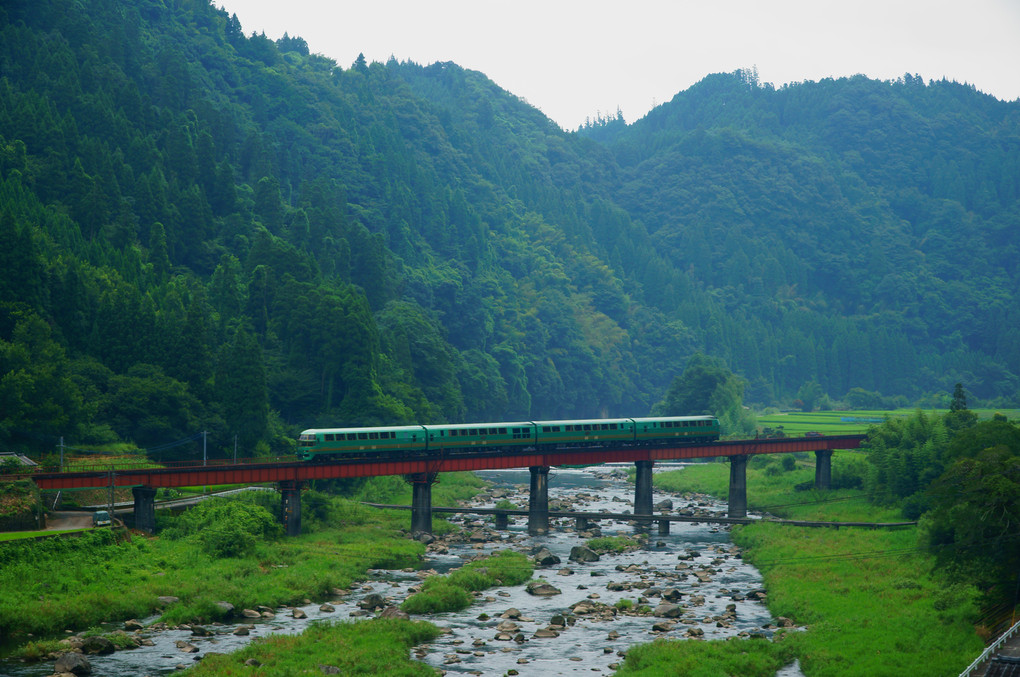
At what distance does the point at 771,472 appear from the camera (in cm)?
12294

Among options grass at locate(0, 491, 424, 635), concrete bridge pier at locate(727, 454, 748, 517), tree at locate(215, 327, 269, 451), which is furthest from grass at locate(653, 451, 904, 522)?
tree at locate(215, 327, 269, 451)

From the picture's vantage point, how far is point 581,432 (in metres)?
93.2

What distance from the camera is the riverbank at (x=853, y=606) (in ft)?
155

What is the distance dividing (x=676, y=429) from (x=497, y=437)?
850 inches

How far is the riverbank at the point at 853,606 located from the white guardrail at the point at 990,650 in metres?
1.89

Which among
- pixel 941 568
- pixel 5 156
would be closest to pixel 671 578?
pixel 941 568

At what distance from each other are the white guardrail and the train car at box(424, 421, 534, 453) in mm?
47114

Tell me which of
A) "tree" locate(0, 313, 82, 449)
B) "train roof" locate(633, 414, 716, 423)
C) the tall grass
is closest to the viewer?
the tall grass

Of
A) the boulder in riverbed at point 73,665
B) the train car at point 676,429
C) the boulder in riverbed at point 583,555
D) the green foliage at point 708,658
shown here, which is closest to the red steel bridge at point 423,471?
the train car at point 676,429

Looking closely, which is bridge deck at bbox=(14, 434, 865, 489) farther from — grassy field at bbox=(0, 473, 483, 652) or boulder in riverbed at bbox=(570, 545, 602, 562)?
boulder in riverbed at bbox=(570, 545, 602, 562)

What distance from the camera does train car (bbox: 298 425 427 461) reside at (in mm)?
78869

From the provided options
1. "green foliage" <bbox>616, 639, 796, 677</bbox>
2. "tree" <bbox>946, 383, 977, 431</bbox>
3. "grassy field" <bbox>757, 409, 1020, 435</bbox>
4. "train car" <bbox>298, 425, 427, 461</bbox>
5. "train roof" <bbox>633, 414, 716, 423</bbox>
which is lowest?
"green foliage" <bbox>616, 639, 796, 677</bbox>

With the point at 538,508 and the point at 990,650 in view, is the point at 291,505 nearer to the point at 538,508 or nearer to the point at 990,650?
the point at 538,508

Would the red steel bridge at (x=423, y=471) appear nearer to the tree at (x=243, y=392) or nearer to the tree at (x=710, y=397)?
the tree at (x=243, y=392)
